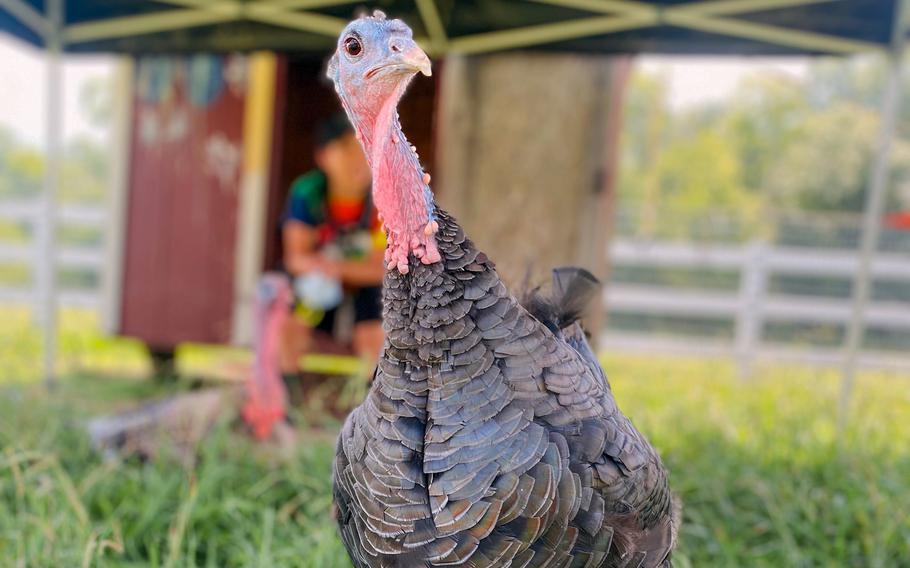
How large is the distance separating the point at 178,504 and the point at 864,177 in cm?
835

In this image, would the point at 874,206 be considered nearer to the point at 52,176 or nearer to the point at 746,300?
the point at 746,300

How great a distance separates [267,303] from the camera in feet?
13.6

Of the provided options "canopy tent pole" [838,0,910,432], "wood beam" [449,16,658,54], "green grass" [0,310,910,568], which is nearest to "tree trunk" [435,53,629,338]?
"wood beam" [449,16,658,54]

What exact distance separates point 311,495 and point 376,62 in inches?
90.7

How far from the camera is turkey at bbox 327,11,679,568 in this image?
1.43 m

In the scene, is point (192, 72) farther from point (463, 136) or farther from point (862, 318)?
point (862, 318)

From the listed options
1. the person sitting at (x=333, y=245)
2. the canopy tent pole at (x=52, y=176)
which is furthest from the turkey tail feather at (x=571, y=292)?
the canopy tent pole at (x=52, y=176)

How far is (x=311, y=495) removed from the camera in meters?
3.18

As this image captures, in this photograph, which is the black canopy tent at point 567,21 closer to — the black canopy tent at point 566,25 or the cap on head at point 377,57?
the black canopy tent at point 566,25

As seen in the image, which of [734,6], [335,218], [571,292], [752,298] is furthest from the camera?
[752,298]

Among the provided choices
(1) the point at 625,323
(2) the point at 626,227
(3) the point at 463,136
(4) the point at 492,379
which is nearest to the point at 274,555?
(4) the point at 492,379

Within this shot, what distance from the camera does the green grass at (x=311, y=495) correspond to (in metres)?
2.64

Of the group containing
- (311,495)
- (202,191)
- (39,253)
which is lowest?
(311,495)

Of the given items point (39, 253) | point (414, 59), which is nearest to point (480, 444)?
point (414, 59)
